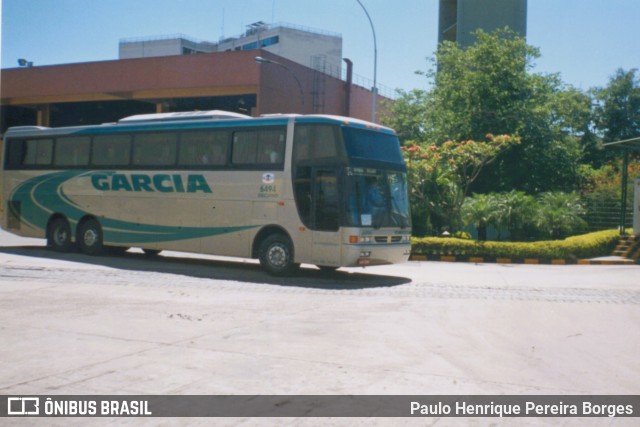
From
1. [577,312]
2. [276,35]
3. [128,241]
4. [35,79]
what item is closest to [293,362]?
[577,312]

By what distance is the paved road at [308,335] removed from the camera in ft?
21.2

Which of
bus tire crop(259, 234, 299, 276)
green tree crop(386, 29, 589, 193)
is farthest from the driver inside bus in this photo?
green tree crop(386, 29, 589, 193)

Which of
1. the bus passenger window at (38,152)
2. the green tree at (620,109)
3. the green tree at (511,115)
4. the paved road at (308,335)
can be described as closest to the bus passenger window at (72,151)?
the bus passenger window at (38,152)

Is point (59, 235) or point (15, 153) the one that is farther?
point (15, 153)

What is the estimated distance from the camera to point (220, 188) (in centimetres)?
1706

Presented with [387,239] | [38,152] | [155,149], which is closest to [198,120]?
[155,149]

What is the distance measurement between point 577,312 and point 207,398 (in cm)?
733

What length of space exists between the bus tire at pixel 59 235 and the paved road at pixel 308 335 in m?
4.57

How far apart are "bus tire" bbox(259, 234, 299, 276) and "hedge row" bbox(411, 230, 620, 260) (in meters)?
7.88

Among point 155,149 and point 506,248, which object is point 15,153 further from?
point 506,248

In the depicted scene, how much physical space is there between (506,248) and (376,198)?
8.60 metres

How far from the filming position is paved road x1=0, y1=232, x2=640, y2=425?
6.47m

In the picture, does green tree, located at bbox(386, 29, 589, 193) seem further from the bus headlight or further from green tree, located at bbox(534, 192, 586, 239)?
the bus headlight

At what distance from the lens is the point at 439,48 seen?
124ft
